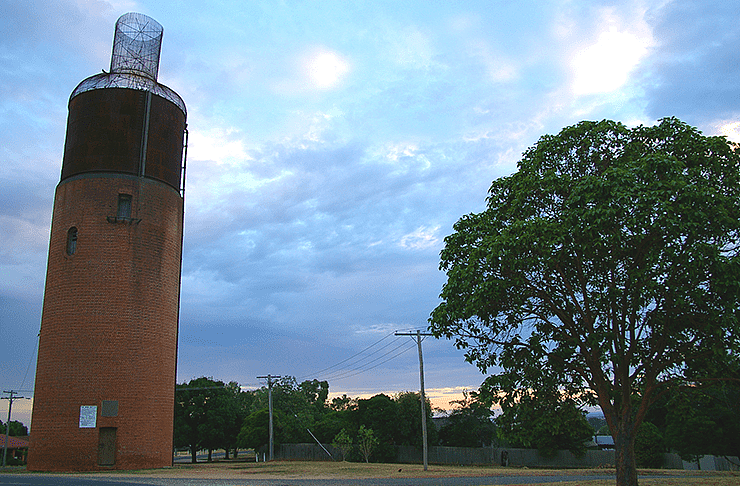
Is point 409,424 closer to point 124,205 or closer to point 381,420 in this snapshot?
point 381,420

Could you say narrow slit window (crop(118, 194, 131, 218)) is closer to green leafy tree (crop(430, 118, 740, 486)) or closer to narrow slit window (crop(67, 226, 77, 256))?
narrow slit window (crop(67, 226, 77, 256))

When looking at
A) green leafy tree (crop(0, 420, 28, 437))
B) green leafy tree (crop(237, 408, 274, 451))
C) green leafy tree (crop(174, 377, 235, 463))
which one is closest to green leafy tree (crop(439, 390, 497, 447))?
green leafy tree (crop(237, 408, 274, 451))

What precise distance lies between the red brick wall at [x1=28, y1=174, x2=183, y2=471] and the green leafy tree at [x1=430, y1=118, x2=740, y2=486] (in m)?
20.8

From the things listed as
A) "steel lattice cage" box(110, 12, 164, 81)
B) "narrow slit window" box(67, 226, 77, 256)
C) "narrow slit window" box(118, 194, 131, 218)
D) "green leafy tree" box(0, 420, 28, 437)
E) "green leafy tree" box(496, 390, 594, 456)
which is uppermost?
"steel lattice cage" box(110, 12, 164, 81)

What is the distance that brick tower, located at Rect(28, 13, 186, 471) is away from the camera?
29.3 metres

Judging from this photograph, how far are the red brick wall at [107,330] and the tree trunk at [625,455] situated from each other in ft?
80.6

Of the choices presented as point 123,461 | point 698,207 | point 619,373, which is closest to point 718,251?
point 698,207

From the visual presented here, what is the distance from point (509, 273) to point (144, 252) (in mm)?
23574

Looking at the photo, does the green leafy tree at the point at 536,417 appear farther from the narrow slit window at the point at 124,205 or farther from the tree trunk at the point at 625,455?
the narrow slit window at the point at 124,205

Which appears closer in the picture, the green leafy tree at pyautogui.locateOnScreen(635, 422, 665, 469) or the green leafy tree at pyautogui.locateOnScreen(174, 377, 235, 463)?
the green leafy tree at pyautogui.locateOnScreen(635, 422, 665, 469)

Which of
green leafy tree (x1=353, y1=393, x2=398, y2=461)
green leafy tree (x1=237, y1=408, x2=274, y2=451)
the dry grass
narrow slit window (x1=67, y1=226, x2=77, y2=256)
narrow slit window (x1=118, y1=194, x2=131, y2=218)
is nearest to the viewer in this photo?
the dry grass

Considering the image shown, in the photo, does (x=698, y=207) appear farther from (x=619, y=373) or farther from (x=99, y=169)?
(x=99, y=169)

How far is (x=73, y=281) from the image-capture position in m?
30.5

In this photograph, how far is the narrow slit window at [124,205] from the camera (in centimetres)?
3228
